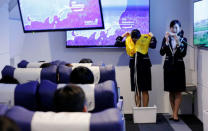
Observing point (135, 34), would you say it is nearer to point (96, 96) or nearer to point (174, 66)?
point (174, 66)

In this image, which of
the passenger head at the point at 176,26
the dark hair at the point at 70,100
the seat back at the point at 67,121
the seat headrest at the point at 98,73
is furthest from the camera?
the passenger head at the point at 176,26

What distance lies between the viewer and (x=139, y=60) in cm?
514

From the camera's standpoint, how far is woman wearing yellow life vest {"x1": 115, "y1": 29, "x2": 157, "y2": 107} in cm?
509

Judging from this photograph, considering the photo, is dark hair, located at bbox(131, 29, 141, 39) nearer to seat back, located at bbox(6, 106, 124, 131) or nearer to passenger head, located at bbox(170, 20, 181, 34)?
passenger head, located at bbox(170, 20, 181, 34)

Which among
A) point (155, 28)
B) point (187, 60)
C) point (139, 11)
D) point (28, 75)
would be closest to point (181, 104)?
point (187, 60)

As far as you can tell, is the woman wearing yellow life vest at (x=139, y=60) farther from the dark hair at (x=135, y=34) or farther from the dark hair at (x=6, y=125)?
the dark hair at (x=6, y=125)

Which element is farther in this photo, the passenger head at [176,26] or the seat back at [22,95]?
the passenger head at [176,26]

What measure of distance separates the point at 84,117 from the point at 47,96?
79cm

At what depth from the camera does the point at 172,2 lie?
5492 millimetres

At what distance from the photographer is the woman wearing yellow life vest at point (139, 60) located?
5089 millimetres

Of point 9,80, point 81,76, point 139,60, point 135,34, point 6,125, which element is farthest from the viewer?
point 139,60

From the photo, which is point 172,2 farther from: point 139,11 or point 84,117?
point 84,117

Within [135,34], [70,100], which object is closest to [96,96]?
[70,100]

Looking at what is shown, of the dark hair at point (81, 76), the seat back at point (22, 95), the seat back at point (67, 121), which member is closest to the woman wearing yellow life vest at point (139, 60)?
the dark hair at point (81, 76)
